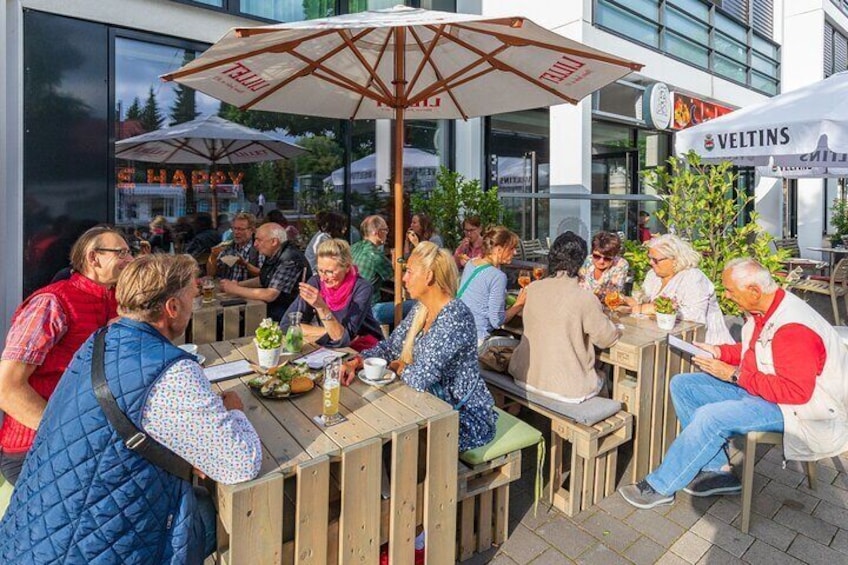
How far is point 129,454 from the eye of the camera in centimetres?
164

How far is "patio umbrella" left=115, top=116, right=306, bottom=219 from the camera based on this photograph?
5.36m

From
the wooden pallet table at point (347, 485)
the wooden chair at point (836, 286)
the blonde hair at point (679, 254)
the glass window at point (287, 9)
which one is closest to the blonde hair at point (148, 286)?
the wooden pallet table at point (347, 485)

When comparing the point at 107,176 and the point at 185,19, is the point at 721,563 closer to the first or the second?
the point at 107,176

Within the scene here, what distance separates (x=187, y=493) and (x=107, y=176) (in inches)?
168

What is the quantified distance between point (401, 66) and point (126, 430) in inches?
114

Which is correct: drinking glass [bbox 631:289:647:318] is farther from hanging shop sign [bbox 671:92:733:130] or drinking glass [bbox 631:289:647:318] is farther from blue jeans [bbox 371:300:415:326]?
hanging shop sign [bbox 671:92:733:130]

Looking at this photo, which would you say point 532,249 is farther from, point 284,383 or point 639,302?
point 284,383

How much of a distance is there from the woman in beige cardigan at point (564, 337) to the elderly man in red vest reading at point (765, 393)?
603mm

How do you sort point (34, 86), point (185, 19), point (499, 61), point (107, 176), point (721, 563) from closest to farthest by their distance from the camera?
point (721, 563) → point (499, 61) → point (34, 86) → point (107, 176) → point (185, 19)

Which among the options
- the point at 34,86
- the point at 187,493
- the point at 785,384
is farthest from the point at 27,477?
the point at 34,86

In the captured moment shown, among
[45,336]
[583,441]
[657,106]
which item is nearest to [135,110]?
[45,336]

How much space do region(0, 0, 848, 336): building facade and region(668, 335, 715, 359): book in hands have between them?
450 cm

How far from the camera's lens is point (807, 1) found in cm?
1444

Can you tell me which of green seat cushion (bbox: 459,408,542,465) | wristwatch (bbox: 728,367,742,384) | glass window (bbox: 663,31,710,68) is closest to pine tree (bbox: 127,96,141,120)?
green seat cushion (bbox: 459,408,542,465)
